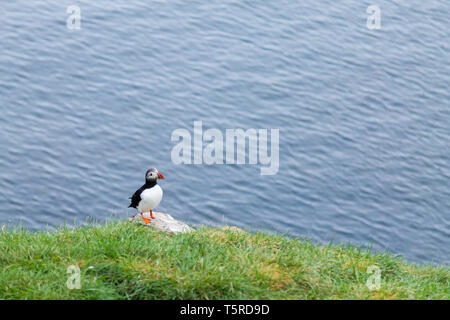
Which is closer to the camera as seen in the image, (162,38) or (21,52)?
(21,52)

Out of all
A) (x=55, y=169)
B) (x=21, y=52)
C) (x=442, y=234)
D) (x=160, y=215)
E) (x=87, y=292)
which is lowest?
(x=87, y=292)

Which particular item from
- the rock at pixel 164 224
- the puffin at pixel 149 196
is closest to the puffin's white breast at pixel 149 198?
the puffin at pixel 149 196

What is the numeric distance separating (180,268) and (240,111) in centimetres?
1704

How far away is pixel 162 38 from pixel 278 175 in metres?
9.78

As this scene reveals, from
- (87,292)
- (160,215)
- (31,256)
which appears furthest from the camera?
(160,215)

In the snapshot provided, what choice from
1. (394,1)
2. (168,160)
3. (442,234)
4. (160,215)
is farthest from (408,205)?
(394,1)

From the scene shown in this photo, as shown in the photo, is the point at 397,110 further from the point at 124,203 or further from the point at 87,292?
the point at 87,292

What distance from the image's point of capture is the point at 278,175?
23484 mm

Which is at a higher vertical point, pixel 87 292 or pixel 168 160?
pixel 168 160
